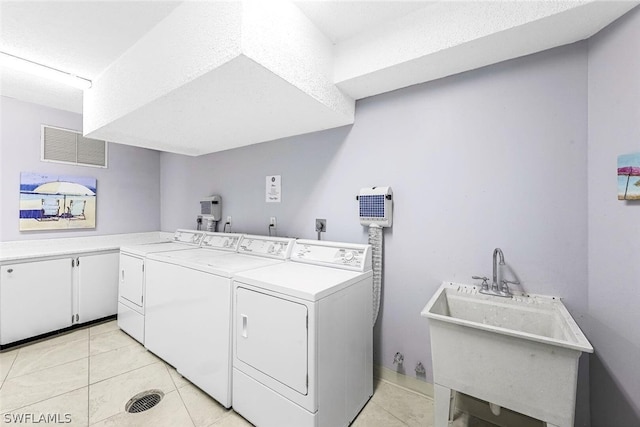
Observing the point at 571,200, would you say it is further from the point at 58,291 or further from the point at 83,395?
the point at 58,291

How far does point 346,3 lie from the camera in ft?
4.94

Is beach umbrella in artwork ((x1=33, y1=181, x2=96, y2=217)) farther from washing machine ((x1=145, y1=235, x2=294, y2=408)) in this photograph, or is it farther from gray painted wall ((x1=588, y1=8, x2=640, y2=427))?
gray painted wall ((x1=588, y1=8, x2=640, y2=427))

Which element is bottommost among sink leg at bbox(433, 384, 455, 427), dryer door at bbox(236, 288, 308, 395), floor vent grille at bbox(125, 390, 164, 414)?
floor vent grille at bbox(125, 390, 164, 414)

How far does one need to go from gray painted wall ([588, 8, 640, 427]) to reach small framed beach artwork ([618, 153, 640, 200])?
0.04 m

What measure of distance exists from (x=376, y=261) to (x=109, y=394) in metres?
2.22

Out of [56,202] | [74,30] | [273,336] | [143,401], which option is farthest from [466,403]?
[56,202]

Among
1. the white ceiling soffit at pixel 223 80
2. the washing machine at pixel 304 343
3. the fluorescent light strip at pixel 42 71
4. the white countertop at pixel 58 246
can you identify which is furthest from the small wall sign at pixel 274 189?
the white countertop at pixel 58 246

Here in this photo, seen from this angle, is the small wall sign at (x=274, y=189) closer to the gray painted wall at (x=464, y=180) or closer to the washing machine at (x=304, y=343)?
the gray painted wall at (x=464, y=180)

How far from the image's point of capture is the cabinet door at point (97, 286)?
295 centimetres

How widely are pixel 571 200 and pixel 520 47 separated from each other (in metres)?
0.91

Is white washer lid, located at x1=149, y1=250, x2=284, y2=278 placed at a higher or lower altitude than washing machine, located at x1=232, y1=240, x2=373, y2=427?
higher

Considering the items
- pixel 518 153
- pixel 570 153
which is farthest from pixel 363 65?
pixel 570 153

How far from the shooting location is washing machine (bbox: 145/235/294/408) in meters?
1.76

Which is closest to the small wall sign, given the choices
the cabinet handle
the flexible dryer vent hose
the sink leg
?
the flexible dryer vent hose
